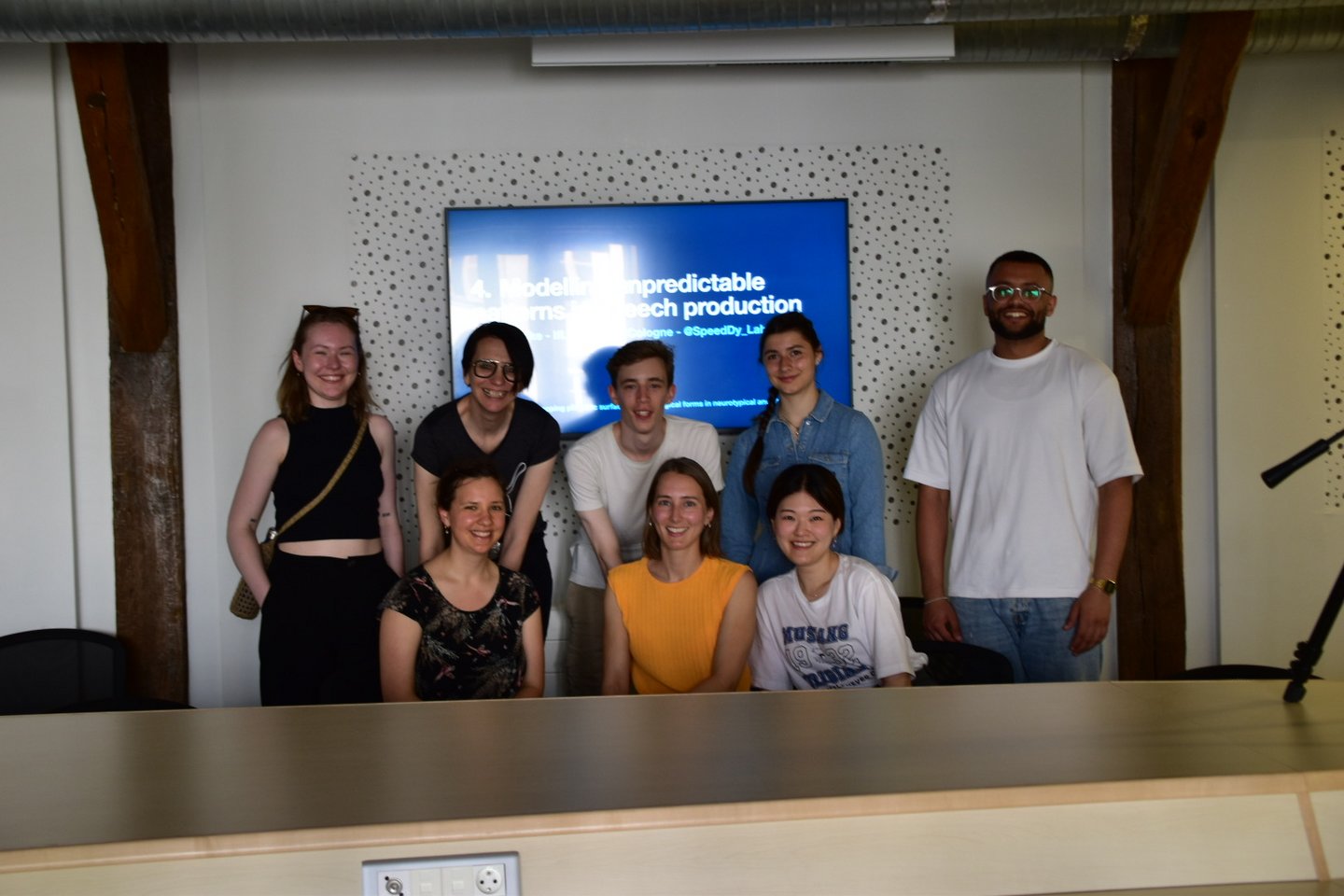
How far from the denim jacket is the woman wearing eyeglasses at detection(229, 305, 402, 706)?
3.67 feet

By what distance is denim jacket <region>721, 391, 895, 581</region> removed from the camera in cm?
312

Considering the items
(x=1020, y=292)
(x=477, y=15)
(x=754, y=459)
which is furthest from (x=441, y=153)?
(x=1020, y=292)

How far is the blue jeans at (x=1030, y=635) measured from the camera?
10.3ft

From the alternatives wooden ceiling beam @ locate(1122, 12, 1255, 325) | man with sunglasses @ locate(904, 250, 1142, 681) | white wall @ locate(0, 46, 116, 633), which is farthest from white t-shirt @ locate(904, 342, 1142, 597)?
white wall @ locate(0, 46, 116, 633)

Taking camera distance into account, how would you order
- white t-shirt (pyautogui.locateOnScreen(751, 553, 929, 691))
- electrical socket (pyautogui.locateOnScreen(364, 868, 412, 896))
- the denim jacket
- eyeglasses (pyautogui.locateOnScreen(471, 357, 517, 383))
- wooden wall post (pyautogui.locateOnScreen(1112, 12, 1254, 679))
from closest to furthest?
electrical socket (pyautogui.locateOnScreen(364, 868, 412, 896)) < white t-shirt (pyautogui.locateOnScreen(751, 553, 929, 691)) < the denim jacket < eyeglasses (pyautogui.locateOnScreen(471, 357, 517, 383)) < wooden wall post (pyautogui.locateOnScreen(1112, 12, 1254, 679))

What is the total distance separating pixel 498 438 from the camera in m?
3.38

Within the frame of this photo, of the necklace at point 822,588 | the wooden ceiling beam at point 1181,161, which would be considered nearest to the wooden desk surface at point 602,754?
the necklace at point 822,588

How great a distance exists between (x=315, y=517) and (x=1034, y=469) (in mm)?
2121

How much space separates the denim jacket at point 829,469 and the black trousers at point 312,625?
111 cm

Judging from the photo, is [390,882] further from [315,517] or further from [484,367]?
[315,517]

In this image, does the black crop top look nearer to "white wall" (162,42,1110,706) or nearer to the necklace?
"white wall" (162,42,1110,706)

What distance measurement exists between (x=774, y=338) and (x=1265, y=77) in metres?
2.46

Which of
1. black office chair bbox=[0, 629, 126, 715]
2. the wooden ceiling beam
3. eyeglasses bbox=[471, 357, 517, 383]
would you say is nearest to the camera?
eyeglasses bbox=[471, 357, 517, 383]

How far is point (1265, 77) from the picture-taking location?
4227 mm
